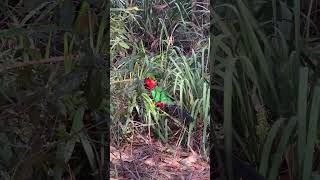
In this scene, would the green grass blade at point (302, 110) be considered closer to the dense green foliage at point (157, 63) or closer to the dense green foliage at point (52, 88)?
the dense green foliage at point (157, 63)

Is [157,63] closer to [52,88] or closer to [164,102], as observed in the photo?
[164,102]

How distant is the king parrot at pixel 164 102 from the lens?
1569mm

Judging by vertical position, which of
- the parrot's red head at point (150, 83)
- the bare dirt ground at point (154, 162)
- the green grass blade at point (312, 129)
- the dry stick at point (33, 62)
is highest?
the dry stick at point (33, 62)

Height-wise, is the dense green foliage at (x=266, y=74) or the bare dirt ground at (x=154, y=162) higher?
the dense green foliage at (x=266, y=74)

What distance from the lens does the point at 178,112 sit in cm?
158

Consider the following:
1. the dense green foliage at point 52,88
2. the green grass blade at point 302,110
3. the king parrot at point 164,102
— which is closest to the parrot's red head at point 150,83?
the king parrot at point 164,102

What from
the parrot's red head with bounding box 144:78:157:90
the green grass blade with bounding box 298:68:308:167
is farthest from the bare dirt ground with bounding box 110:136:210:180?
the green grass blade with bounding box 298:68:308:167

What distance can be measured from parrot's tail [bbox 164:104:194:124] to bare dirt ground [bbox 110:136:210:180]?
0.30 ft

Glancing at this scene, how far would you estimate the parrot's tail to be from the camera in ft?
5.19

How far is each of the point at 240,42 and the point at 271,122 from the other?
25 centimetres

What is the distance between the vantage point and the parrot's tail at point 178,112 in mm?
1581

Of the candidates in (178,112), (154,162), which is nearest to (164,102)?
(178,112)

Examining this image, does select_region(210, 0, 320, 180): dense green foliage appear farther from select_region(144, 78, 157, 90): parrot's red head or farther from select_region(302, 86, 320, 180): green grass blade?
select_region(144, 78, 157, 90): parrot's red head

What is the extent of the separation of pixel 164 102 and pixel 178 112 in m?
0.05
